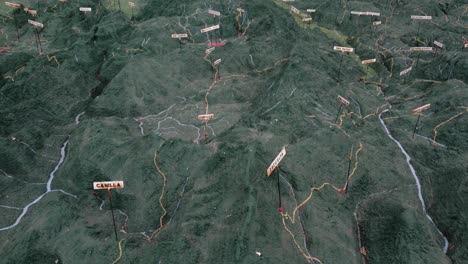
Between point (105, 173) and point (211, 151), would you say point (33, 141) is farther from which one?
point (211, 151)

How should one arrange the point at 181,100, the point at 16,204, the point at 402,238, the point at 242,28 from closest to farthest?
the point at 402,238
the point at 16,204
the point at 181,100
the point at 242,28

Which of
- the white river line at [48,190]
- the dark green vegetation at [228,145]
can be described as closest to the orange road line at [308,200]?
the dark green vegetation at [228,145]

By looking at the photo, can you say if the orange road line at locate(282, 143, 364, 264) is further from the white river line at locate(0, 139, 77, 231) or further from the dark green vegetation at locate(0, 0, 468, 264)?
the white river line at locate(0, 139, 77, 231)

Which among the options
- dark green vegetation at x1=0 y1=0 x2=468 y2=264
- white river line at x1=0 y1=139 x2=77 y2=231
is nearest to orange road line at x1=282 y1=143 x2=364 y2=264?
dark green vegetation at x1=0 y1=0 x2=468 y2=264

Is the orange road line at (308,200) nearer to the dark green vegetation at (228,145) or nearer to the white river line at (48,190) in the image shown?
the dark green vegetation at (228,145)

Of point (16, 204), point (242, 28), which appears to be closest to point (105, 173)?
point (16, 204)

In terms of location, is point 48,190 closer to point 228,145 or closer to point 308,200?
point 228,145

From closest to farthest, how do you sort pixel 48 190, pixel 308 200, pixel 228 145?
pixel 308 200 → pixel 228 145 → pixel 48 190

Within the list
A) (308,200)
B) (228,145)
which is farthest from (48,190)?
(308,200)
